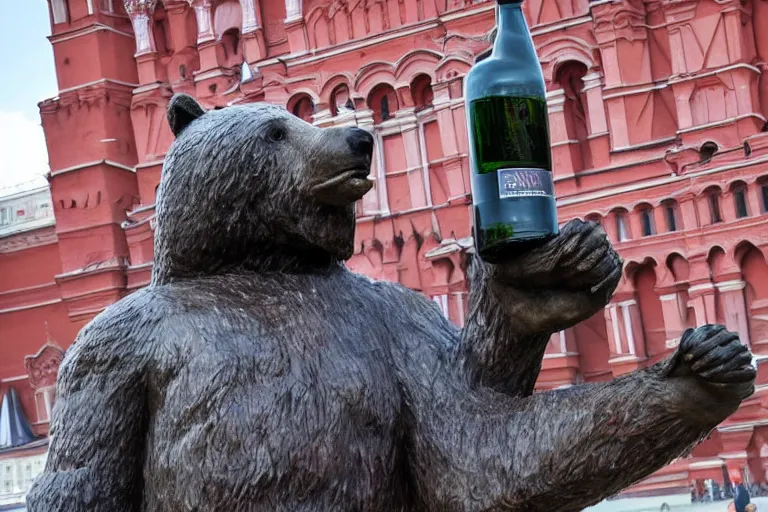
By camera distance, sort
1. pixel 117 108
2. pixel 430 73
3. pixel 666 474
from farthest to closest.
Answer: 1. pixel 117 108
2. pixel 430 73
3. pixel 666 474

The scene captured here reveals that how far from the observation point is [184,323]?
1067 millimetres

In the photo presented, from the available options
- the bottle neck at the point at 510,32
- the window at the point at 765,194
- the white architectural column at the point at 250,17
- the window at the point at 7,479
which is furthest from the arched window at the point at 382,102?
the bottle neck at the point at 510,32

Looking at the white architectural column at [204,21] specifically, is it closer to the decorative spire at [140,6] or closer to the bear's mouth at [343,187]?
the decorative spire at [140,6]

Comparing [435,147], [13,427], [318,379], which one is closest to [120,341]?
[318,379]

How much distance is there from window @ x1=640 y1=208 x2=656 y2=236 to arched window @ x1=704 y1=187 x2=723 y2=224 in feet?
0.87

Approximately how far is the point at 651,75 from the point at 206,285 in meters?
4.17

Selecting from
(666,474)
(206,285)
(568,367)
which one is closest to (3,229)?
(568,367)

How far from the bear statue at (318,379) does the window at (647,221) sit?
378cm

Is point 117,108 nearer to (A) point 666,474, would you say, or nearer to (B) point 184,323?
(A) point 666,474

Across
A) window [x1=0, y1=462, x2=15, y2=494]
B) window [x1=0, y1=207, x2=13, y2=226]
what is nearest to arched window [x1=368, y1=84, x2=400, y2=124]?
window [x1=0, y1=207, x2=13, y2=226]

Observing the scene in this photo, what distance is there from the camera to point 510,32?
1179 millimetres

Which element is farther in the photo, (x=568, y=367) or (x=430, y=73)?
(x=430, y=73)

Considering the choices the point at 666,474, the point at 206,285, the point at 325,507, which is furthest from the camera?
the point at 666,474

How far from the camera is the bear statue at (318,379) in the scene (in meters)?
0.98
